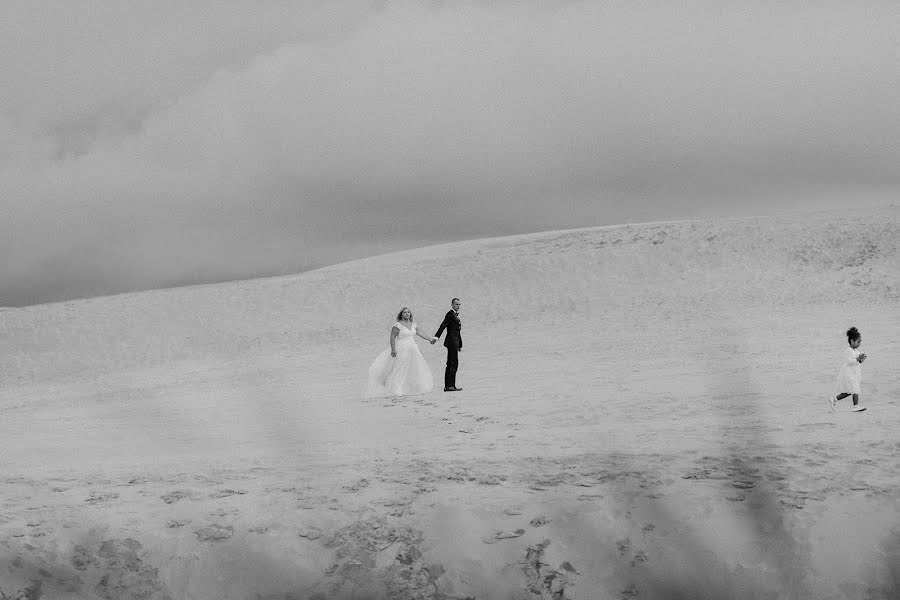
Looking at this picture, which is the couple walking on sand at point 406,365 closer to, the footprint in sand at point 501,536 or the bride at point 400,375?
the bride at point 400,375

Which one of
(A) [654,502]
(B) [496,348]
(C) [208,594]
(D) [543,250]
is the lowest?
(C) [208,594]

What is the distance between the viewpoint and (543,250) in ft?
139

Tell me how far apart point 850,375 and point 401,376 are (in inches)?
283

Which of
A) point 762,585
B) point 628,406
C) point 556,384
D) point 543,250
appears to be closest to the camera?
point 762,585

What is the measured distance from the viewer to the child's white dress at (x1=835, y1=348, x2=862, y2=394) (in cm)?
1156

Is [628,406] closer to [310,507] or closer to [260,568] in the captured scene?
[310,507]

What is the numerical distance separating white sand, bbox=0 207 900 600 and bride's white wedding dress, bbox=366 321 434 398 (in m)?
0.49

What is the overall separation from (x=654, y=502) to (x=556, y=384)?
9.57 metres

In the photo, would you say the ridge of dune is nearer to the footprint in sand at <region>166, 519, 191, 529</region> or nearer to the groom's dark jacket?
the groom's dark jacket

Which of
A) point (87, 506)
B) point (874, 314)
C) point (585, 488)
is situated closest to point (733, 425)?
point (585, 488)

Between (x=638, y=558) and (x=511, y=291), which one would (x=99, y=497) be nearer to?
(x=638, y=558)

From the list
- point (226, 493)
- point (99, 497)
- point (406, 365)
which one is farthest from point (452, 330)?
point (99, 497)

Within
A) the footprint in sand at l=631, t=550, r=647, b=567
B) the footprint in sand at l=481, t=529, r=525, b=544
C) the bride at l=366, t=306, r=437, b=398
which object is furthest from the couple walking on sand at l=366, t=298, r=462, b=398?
the footprint in sand at l=631, t=550, r=647, b=567

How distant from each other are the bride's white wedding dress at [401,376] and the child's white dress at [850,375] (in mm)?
6642
